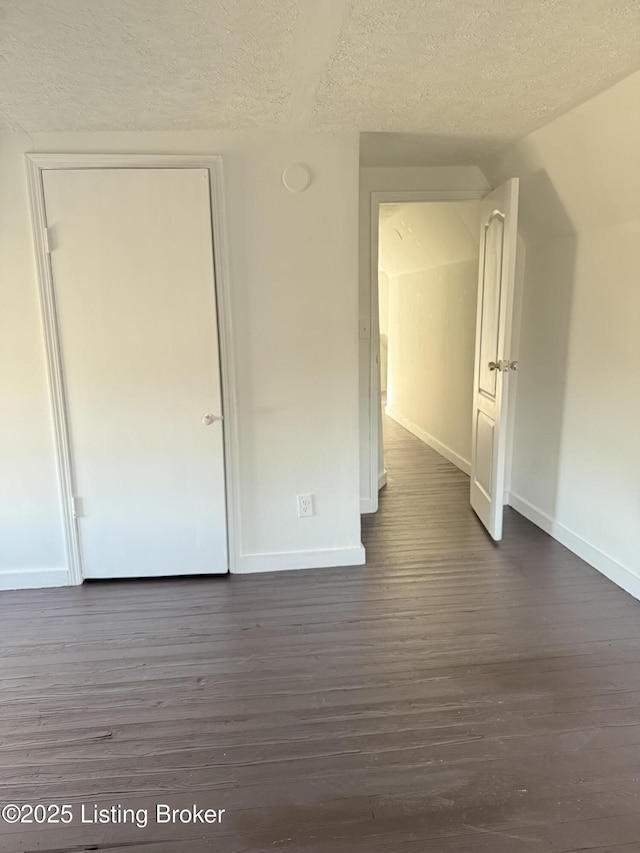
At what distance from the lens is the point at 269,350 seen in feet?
9.43

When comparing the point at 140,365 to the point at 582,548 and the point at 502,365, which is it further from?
the point at 582,548

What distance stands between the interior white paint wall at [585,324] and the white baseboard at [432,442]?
1.08 metres

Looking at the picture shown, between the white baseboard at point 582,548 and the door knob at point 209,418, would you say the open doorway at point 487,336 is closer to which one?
the white baseboard at point 582,548

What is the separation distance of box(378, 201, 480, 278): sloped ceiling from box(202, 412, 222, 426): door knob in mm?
2359

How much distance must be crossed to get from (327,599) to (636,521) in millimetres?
1553

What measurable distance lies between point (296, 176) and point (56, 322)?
137cm

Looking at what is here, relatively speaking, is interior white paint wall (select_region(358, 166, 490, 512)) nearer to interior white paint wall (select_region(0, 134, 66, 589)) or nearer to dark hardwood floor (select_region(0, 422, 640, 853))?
dark hardwood floor (select_region(0, 422, 640, 853))

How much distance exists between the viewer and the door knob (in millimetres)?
2865

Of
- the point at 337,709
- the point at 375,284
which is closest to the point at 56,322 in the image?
the point at 375,284

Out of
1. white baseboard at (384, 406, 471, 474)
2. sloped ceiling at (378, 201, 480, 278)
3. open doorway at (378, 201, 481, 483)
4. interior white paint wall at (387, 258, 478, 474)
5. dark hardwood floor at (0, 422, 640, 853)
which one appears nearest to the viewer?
dark hardwood floor at (0, 422, 640, 853)

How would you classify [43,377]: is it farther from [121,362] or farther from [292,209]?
[292,209]

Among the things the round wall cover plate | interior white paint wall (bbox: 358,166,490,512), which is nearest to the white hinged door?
interior white paint wall (bbox: 358,166,490,512)

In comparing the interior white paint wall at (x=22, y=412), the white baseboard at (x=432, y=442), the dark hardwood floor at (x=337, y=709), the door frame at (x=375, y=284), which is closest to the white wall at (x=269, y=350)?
the interior white paint wall at (x=22, y=412)

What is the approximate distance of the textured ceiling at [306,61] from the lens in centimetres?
161
